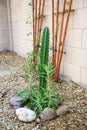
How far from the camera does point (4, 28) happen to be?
216 inches

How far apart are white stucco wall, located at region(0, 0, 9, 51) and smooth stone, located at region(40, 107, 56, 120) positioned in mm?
4010

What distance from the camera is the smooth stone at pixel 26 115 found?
6.06ft

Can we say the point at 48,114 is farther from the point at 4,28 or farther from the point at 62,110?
the point at 4,28

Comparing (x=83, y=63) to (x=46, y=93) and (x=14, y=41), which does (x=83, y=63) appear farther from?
(x=14, y=41)

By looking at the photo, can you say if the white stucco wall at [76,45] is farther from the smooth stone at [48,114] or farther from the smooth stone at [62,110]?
the smooth stone at [48,114]

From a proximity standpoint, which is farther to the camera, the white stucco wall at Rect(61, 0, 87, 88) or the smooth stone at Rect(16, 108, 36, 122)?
the white stucco wall at Rect(61, 0, 87, 88)

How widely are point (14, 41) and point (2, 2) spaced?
117 centimetres

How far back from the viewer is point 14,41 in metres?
5.37

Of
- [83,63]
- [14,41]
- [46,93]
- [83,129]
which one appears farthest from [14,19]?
[83,129]

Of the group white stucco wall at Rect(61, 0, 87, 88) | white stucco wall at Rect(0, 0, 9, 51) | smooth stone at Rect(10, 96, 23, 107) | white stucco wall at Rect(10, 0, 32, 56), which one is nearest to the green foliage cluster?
smooth stone at Rect(10, 96, 23, 107)

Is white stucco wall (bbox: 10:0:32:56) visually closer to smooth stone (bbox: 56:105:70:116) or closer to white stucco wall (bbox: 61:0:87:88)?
white stucco wall (bbox: 61:0:87:88)

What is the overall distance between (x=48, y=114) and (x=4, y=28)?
4.14 m

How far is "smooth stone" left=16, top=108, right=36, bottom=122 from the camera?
1847 millimetres

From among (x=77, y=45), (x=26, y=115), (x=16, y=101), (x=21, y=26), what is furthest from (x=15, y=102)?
(x=21, y=26)
